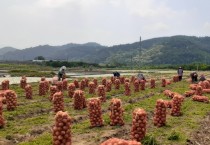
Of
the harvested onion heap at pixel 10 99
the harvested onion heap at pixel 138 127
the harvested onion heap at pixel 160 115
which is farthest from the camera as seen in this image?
the harvested onion heap at pixel 10 99

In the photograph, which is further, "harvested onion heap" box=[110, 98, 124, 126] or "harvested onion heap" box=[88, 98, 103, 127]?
"harvested onion heap" box=[110, 98, 124, 126]

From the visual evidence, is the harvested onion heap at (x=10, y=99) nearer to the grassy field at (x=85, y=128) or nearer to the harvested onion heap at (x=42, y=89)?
the grassy field at (x=85, y=128)

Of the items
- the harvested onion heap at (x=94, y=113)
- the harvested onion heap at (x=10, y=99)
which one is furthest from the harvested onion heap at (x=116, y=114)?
the harvested onion heap at (x=10, y=99)

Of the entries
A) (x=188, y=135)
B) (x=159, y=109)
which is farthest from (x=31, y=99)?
(x=188, y=135)

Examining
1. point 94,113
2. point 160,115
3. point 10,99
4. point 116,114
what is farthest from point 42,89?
point 160,115

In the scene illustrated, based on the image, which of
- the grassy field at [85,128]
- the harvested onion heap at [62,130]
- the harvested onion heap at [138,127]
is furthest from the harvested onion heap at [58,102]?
the harvested onion heap at [62,130]

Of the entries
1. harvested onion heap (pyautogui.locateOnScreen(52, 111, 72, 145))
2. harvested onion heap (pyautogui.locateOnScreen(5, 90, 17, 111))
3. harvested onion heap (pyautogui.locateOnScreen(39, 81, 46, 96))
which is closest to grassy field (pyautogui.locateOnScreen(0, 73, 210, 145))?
harvested onion heap (pyautogui.locateOnScreen(5, 90, 17, 111))

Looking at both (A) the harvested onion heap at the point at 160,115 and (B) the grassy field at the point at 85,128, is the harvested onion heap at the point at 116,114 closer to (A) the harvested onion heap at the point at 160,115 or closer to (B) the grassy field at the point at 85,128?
(B) the grassy field at the point at 85,128

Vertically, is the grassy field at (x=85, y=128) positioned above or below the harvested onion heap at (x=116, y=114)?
below

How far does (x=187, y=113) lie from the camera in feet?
74.3

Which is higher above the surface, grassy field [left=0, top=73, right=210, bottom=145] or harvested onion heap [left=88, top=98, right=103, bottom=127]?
harvested onion heap [left=88, top=98, right=103, bottom=127]

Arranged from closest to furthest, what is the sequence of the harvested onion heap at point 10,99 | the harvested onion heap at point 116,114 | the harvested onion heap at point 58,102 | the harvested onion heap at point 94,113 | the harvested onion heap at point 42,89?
the harvested onion heap at point 94,113 → the harvested onion heap at point 116,114 → the harvested onion heap at point 58,102 → the harvested onion heap at point 10,99 → the harvested onion heap at point 42,89

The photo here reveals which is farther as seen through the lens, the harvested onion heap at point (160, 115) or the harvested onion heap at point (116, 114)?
the harvested onion heap at point (160, 115)

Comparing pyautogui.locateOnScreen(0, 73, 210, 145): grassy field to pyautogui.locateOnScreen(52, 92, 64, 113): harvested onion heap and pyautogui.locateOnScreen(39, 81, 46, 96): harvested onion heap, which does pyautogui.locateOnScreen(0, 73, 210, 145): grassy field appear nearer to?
pyautogui.locateOnScreen(52, 92, 64, 113): harvested onion heap
